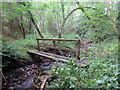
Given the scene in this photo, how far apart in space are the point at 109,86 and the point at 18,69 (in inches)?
154

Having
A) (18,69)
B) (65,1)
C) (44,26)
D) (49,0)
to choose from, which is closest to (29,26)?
(44,26)

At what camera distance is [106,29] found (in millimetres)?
3510

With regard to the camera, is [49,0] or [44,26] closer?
[49,0]

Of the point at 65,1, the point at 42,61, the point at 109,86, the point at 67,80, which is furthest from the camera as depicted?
the point at 65,1

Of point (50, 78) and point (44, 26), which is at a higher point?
point (44, 26)

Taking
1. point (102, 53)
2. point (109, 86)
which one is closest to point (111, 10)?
point (102, 53)

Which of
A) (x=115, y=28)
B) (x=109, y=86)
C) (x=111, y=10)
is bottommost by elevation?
(x=109, y=86)

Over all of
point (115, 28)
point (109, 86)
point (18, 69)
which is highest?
point (115, 28)

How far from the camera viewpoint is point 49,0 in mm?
6102

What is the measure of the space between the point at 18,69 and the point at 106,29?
4538mm

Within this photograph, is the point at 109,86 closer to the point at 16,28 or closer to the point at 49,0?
the point at 49,0

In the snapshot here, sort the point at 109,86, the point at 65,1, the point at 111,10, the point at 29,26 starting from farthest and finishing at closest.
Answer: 1. the point at 29,26
2. the point at 65,1
3. the point at 111,10
4. the point at 109,86

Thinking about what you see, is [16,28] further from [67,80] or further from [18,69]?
[67,80]

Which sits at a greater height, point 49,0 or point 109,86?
point 49,0
